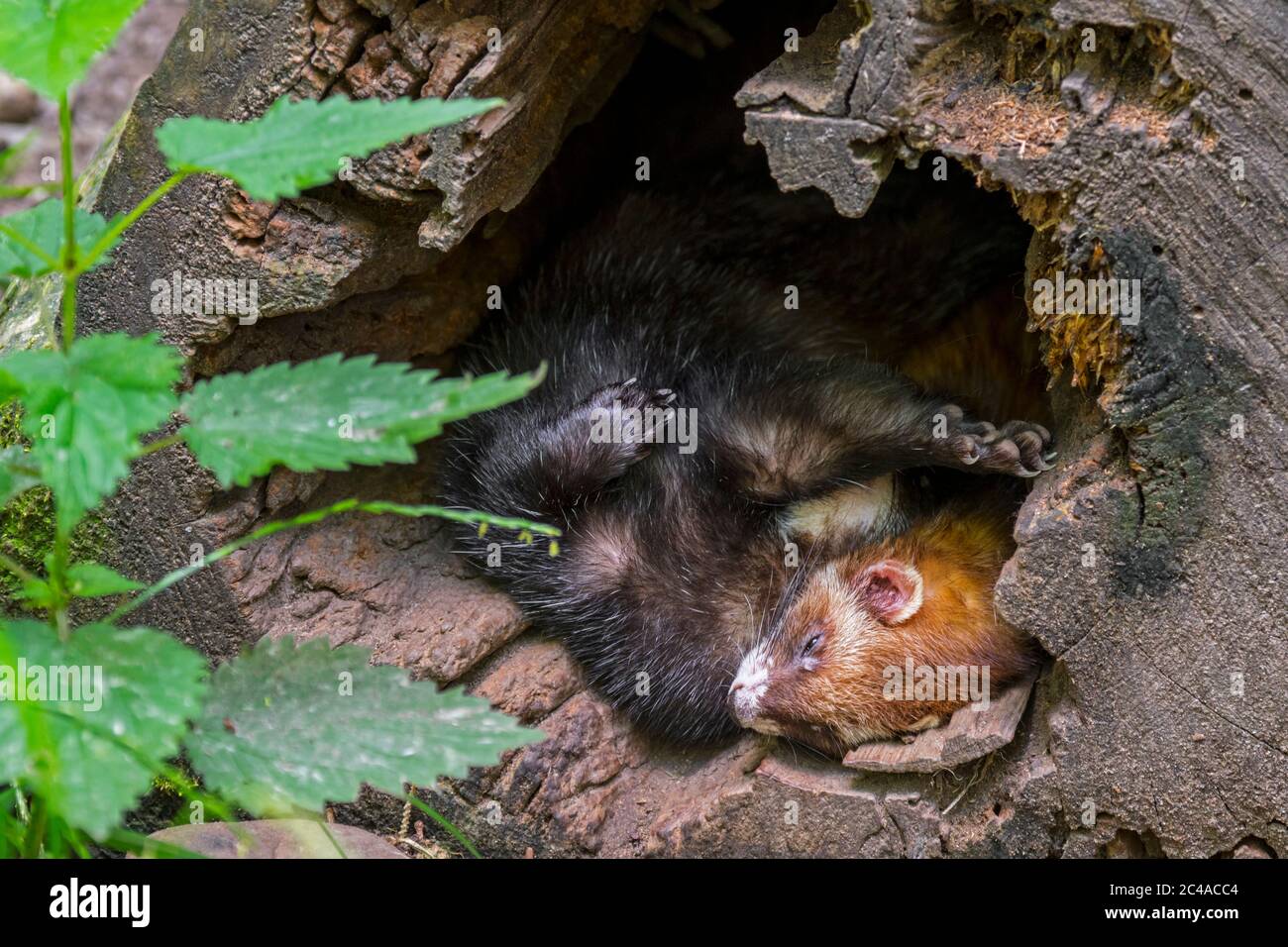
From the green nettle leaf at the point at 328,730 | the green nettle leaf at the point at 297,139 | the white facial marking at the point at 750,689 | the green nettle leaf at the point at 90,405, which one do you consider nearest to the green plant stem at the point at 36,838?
the green nettle leaf at the point at 328,730

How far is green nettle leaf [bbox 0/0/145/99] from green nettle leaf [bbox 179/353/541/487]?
510 millimetres

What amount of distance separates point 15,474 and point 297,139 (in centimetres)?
83

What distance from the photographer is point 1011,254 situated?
14.0 feet

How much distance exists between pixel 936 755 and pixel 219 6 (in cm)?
241

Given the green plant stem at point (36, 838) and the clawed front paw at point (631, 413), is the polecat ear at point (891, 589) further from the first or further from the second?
the green plant stem at point (36, 838)

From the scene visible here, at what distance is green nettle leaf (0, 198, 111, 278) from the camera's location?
229 centimetres

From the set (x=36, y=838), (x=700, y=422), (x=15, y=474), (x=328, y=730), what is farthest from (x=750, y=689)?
(x=15, y=474)

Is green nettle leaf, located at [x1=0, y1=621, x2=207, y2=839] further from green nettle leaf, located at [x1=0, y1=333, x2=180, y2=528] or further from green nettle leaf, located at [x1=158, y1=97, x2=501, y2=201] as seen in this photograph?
green nettle leaf, located at [x1=158, y1=97, x2=501, y2=201]

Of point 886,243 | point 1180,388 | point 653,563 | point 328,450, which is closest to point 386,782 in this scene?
point 328,450

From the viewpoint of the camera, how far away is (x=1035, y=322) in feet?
9.02

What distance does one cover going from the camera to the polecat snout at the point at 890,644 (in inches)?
132

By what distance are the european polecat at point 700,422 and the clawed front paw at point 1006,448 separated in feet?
0.09

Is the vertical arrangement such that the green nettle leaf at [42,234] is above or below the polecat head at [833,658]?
above

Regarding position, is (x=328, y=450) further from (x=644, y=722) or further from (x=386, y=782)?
(x=644, y=722)
